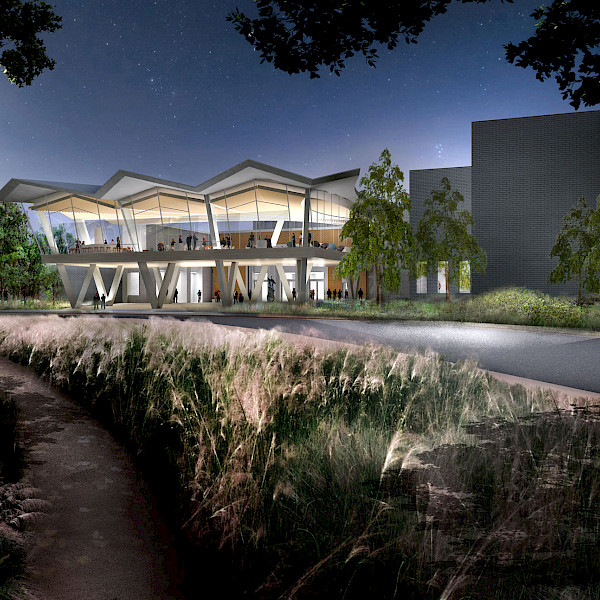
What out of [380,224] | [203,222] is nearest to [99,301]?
[203,222]

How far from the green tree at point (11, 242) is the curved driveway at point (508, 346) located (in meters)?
25.7

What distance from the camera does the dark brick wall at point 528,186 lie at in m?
26.2

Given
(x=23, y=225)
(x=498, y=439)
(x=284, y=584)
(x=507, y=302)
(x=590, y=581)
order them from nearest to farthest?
(x=590, y=581)
(x=284, y=584)
(x=498, y=439)
(x=507, y=302)
(x=23, y=225)

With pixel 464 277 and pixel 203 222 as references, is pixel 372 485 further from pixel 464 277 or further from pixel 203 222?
pixel 203 222

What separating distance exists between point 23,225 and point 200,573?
40.8 meters

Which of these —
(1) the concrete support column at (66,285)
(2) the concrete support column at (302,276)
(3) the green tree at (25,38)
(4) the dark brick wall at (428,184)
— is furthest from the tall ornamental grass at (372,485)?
(1) the concrete support column at (66,285)

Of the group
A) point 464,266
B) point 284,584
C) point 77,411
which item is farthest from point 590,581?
point 464,266

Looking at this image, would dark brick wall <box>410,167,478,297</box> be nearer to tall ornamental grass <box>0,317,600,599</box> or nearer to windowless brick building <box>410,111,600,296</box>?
Answer: windowless brick building <box>410,111,600,296</box>

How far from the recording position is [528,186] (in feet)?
88.3

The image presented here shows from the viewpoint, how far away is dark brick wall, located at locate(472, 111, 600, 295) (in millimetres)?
26172

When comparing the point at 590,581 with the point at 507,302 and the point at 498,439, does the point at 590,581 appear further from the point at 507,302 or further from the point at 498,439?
the point at 507,302

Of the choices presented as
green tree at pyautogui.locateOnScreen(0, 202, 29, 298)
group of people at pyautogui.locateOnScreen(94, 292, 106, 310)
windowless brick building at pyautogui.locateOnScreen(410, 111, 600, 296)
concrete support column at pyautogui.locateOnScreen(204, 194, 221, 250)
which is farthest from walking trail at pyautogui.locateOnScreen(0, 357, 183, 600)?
green tree at pyautogui.locateOnScreen(0, 202, 29, 298)

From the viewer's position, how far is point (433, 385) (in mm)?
5730

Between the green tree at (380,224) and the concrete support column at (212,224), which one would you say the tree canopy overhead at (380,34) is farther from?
the concrete support column at (212,224)
